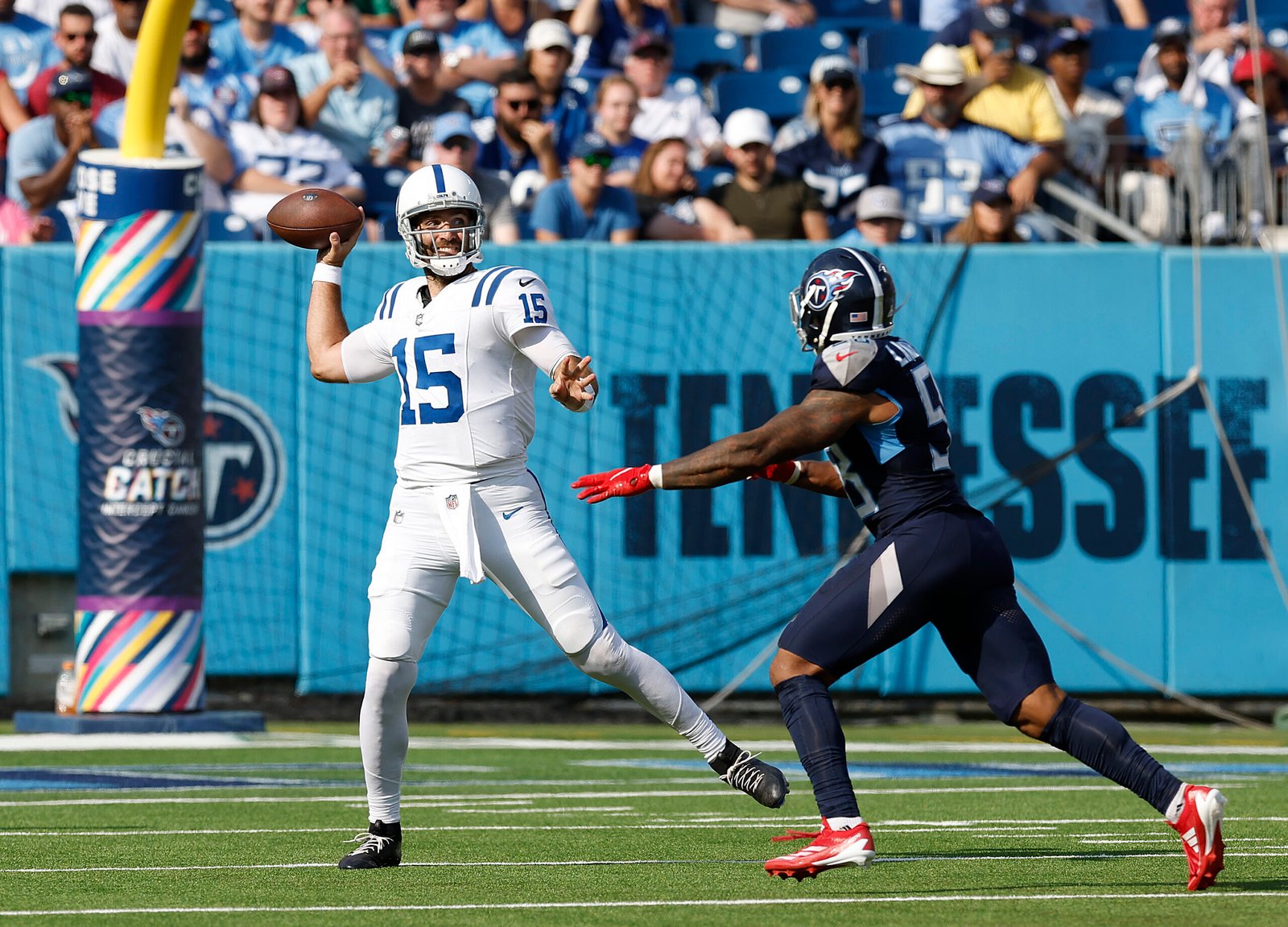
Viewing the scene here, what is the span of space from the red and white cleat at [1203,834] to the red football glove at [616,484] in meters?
1.69

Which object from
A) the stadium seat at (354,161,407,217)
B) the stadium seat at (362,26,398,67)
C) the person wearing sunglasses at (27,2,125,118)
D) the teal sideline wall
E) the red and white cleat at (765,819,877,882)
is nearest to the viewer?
the red and white cleat at (765,819,877,882)

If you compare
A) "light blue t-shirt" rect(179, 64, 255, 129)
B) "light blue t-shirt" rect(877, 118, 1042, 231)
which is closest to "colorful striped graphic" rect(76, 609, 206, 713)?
"light blue t-shirt" rect(179, 64, 255, 129)

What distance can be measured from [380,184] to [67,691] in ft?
13.1

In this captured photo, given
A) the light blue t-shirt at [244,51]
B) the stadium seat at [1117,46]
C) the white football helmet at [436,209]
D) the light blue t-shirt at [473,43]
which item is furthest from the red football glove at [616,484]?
the stadium seat at [1117,46]

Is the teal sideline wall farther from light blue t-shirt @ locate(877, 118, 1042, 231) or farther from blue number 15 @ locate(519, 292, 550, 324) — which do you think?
blue number 15 @ locate(519, 292, 550, 324)

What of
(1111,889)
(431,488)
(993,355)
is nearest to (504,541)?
(431,488)

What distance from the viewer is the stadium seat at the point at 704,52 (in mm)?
15773

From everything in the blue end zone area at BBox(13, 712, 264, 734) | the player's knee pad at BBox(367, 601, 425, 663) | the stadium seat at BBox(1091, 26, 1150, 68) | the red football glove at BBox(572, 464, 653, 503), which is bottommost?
the blue end zone area at BBox(13, 712, 264, 734)

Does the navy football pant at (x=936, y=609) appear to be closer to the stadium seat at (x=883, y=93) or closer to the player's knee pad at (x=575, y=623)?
the player's knee pad at (x=575, y=623)

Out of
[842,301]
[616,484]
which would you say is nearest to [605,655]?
[616,484]

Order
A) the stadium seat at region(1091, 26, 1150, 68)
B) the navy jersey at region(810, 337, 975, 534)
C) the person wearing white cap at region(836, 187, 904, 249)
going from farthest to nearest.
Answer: the stadium seat at region(1091, 26, 1150, 68) → the person wearing white cap at region(836, 187, 904, 249) → the navy jersey at region(810, 337, 975, 534)

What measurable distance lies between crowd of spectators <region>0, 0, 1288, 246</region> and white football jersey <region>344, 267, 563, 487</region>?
20.8 feet

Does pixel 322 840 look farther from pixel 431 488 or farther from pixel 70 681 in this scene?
pixel 70 681

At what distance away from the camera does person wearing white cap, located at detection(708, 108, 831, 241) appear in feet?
42.5
